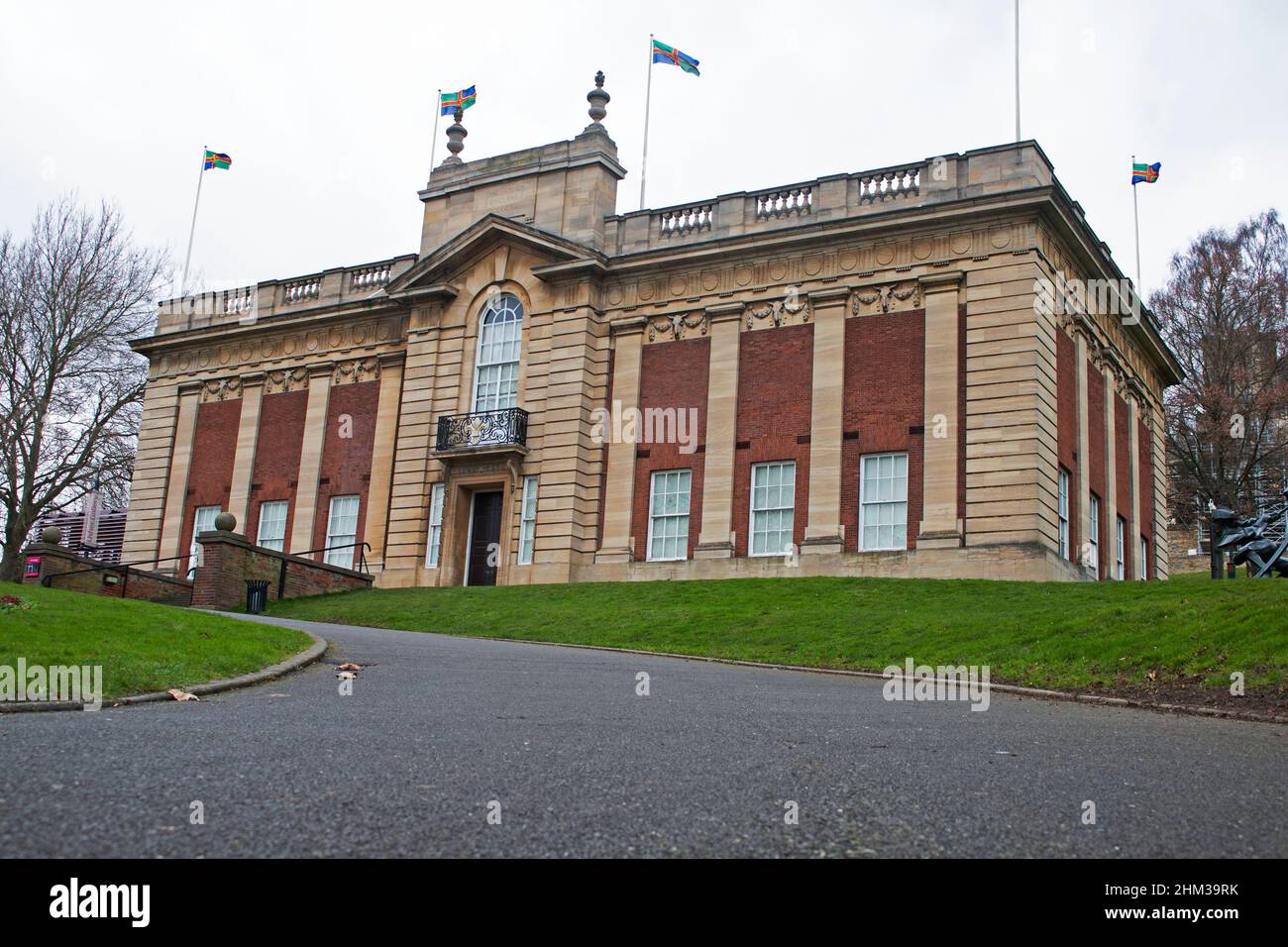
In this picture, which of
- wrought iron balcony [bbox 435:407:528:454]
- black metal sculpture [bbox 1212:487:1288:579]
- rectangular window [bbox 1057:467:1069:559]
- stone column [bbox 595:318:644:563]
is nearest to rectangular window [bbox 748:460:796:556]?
stone column [bbox 595:318:644:563]

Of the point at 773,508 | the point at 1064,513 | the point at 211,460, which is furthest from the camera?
the point at 211,460

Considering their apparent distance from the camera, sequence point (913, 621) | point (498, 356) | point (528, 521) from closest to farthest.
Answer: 1. point (913, 621)
2. point (528, 521)
3. point (498, 356)

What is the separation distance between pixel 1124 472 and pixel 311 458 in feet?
73.7

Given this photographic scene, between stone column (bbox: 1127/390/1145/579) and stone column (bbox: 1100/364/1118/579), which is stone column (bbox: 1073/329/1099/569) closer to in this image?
stone column (bbox: 1100/364/1118/579)

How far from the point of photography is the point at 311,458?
3559cm

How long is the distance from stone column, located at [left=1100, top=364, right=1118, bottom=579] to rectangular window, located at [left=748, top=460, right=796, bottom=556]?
325 inches

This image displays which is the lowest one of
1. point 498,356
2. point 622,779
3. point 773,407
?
point 622,779

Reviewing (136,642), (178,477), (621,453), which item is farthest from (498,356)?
(136,642)

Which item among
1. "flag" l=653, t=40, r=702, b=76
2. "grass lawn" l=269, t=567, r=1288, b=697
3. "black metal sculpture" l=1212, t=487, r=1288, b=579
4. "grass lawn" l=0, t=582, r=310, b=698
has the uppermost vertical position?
"flag" l=653, t=40, r=702, b=76

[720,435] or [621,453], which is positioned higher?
[720,435]

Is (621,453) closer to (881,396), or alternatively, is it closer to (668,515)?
(668,515)

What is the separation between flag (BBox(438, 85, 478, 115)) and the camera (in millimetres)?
35906
